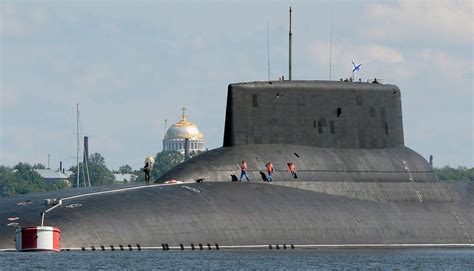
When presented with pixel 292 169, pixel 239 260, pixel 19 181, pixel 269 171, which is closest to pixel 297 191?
pixel 292 169

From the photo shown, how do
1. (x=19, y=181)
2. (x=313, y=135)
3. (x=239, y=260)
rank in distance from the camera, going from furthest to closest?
(x=19, y=181), (x=313, y=135), (x=239, y=260)

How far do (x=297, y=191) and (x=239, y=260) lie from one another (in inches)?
385

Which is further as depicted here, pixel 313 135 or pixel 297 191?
pixel 313 135

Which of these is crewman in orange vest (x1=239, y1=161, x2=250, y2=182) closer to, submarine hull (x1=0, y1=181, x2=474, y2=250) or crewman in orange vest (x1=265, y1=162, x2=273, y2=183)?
submarine hull (x1=0, y1=181, x2=474, y2=250)

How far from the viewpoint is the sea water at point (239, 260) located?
44188mm

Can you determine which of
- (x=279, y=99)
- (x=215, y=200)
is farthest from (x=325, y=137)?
(x=215, y=200)

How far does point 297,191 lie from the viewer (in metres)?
56.8

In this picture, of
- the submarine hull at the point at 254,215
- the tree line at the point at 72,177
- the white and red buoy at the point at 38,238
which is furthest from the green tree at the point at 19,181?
the white and red buoy at the point at 38,238

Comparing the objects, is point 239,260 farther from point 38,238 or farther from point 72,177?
point 72,177

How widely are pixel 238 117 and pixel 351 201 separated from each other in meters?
5.36

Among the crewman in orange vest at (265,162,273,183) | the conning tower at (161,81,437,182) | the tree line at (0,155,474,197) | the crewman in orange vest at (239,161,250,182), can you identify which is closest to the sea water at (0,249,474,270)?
the crewman in orange vest at (265,162,273,183)

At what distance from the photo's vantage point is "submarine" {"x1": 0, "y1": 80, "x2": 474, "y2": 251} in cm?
5197

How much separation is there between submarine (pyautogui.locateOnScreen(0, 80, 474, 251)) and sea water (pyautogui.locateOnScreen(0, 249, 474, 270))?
138 cm

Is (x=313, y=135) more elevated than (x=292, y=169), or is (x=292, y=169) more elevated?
(x=313, y=135)
